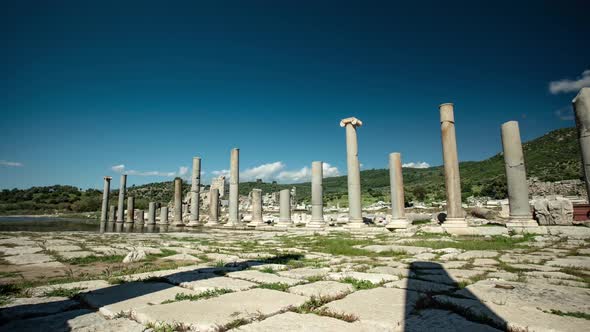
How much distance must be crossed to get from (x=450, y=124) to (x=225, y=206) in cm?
4343

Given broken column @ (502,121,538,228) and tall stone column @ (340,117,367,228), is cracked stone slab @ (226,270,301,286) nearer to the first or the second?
broken column @ (502,121,538,228)

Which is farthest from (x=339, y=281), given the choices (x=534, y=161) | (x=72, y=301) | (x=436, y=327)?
(x=534, y=161)

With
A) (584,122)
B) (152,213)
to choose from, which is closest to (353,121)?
(584,122)

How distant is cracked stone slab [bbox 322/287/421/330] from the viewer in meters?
Answer: 2.40

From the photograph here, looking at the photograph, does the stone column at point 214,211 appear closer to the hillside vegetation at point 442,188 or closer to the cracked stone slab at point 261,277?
the cracked stone slab at point 261,277

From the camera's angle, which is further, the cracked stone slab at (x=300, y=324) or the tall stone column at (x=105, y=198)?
the tall stone column at (x=105, y=198)

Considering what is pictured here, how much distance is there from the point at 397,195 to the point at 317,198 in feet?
14.8

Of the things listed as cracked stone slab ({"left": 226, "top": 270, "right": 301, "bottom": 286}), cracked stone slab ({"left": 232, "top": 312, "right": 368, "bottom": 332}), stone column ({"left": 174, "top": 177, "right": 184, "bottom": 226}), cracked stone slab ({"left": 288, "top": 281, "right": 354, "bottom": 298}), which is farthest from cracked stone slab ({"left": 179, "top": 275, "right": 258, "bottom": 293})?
stone column ({"left": 174, "top": 177, "right": 184, "bottom": 226})

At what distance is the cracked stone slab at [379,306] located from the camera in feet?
7.86

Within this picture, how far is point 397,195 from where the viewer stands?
16578 mm

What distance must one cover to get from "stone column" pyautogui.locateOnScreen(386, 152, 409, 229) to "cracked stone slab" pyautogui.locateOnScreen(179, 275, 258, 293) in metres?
12.4

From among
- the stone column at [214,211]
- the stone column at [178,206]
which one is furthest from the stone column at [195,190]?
the stone column at [178,206]

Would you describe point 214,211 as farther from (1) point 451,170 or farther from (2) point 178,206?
(1) point 451,170

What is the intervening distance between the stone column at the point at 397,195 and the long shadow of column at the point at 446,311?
1196cm
